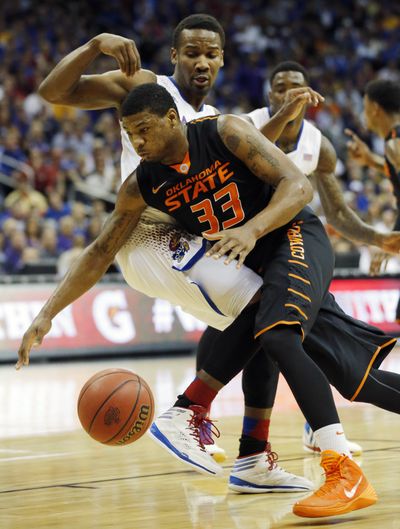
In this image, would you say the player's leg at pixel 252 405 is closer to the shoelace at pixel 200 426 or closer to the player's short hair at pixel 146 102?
the shoelace at pixel 200 426

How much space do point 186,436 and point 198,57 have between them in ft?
6.74

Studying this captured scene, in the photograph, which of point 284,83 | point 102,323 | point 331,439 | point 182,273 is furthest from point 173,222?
point 102,323

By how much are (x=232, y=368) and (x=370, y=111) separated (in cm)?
358

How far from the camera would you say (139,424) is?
192 inches

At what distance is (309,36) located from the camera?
77.2 ft

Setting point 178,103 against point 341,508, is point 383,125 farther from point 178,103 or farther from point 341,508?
point 341,508

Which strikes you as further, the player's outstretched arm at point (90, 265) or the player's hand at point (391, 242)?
the player's hand at point (391, 242)

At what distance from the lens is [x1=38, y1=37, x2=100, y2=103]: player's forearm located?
5.29 metres

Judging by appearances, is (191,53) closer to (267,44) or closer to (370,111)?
(370,111)

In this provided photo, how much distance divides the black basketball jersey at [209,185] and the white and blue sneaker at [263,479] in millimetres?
1147

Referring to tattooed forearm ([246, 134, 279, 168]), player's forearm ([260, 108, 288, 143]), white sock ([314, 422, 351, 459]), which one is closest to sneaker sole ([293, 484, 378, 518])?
white sock ([314, 422, 351, 459])

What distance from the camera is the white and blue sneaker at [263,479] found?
15.9ft

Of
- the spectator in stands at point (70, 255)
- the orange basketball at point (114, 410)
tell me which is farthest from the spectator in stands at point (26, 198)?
the orange basketball at point (114, 410)

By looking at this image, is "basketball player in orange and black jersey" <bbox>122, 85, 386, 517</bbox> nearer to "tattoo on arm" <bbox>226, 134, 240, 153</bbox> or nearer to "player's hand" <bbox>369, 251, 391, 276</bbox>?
"tattoo on arm" <bbox>226, 134, 240, 153</bbox>
